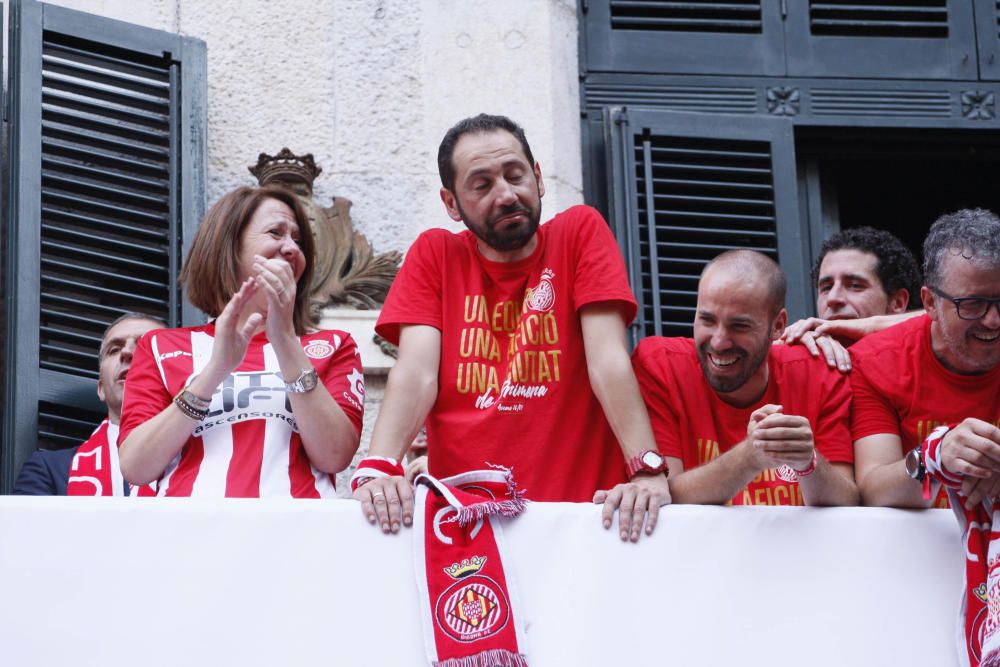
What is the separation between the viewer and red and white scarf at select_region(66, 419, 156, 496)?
14.5 ft

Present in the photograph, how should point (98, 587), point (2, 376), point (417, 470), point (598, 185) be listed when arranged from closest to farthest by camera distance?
point (98, 587), point (417, 470), point (2, 376), point (598, 185)

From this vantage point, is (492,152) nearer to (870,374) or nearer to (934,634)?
(870,374)

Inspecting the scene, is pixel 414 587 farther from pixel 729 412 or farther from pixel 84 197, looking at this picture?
pixel 84 197

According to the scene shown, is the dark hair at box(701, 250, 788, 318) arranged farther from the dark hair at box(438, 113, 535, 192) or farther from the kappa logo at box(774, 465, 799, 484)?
the dark hair at box(438, 113, 535, 192)

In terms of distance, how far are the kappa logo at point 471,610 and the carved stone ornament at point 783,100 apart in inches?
122

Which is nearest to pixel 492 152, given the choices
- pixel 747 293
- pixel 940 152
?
pixel 747 293

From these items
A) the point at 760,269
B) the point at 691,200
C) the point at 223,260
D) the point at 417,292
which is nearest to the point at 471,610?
the point at 417,292

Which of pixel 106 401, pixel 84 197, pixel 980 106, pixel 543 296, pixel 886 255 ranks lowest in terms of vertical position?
pixel 106 401

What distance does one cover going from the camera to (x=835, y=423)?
384cm

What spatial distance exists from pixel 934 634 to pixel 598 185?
2.65 meters

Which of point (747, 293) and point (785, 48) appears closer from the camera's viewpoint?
point (747, 293)

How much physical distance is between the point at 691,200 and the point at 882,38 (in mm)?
1082

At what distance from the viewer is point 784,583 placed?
139 inches

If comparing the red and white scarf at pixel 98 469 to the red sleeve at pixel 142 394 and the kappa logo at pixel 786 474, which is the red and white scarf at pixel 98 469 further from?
the kappa logo at pixel 786 474
